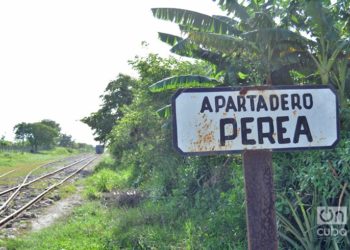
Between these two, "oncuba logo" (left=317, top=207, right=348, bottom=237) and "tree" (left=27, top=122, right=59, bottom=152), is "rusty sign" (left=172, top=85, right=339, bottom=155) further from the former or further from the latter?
"tree" (left=27, top=122, right=59, bottom=152)

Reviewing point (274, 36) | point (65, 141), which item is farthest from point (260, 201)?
point (65, 141)

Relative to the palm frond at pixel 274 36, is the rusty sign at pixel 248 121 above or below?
below

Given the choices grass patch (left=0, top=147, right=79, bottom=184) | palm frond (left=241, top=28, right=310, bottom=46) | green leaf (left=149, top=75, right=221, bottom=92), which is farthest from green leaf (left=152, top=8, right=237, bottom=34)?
grass patch (left=0, top=147, right=79, bottom=184)

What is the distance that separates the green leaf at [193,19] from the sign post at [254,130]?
6778 mm

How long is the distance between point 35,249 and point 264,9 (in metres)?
6.67

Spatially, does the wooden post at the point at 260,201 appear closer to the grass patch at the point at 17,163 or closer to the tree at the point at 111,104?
the grass patch at the point at 17,163

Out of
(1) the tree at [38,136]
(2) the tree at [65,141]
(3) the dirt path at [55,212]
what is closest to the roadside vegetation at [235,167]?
(3) the dirt path at [55,212]

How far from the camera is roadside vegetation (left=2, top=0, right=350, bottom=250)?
5.51 metres

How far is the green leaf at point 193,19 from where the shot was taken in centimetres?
838

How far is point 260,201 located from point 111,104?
3214cm

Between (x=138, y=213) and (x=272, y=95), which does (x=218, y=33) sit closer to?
(x=138, y=213)

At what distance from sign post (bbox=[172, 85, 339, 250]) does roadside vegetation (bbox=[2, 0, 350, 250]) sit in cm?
333

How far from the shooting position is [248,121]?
1.87 m

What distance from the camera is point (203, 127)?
6.13 feet
